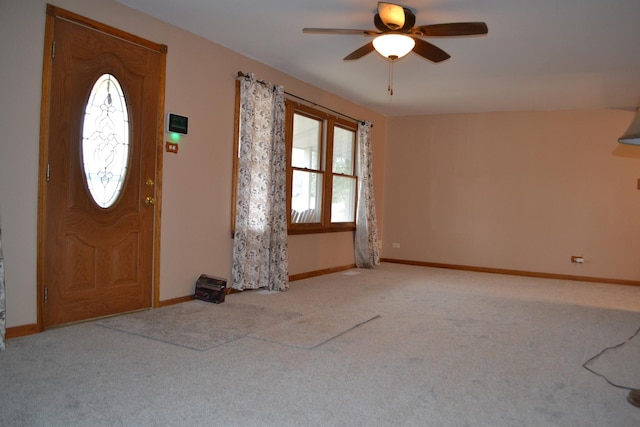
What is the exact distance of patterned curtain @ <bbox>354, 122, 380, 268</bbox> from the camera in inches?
294

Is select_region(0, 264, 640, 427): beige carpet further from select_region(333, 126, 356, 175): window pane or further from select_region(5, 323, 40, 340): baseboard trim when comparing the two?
select_region(333, 126, 356, 175): window pane

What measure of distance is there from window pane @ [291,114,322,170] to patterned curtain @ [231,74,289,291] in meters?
0.56

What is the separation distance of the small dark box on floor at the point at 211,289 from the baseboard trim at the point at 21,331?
1.51m

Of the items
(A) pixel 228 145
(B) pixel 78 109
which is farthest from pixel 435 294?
(B) pixel 78 109

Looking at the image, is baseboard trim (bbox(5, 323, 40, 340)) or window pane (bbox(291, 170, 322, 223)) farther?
window pane (bbox(291, 170, 322, 223))

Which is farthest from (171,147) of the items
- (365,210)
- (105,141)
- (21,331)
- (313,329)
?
(365,210)

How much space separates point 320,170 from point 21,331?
4227 mm

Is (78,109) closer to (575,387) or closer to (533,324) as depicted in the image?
(575,387)

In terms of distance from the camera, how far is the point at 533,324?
13.9 ft

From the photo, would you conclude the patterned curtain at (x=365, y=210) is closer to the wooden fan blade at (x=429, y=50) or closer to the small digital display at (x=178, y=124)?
the wooden fan blade at (x=429, y=50)

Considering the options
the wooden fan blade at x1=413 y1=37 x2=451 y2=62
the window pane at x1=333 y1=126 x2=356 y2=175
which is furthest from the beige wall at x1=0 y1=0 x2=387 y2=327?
the wooden fan blade at x1=413 y1=37 x2=451 y2=62

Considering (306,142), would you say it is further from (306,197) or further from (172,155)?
(172,155)

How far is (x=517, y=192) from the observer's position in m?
7.50

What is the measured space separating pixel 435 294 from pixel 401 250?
288cm
